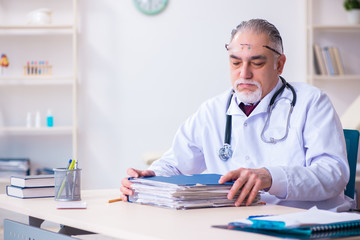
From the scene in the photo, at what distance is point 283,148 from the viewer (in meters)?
2.01

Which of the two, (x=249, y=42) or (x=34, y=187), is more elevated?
(x=249, y=42)

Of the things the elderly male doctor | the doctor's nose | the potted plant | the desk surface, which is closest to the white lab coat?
the elderly male doctor

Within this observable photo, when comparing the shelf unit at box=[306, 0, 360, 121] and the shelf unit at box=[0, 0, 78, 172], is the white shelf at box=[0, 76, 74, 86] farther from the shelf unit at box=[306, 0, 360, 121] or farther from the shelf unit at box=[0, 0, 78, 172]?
the shelf unit at box=[306, 0, 360, 121]

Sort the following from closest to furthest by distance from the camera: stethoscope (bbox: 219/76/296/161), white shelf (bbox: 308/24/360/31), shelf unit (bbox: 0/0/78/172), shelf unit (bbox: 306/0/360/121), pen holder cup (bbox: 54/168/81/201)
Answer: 1. pen holder cup (bbox: 54/168/81/201)
2. stethoscope (bbox: 219/76/296/161)
3. white shelf (bbox: 308/24/360/31)
4. shelf unit (bbox: 0/0/78/172)
5. shelf unit (bbox: 306/0/360/121)

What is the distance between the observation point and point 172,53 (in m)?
5.23

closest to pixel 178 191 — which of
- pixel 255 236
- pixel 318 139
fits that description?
pixel 255 236

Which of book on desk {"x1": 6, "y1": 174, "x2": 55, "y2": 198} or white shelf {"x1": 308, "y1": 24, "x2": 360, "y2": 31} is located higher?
white shelf {"x1": 308, "y1": 24, "x2": 360, "y2": 31}

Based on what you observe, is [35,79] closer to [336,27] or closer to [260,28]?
[336,27]

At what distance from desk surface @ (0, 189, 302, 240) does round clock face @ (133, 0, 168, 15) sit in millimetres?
3587

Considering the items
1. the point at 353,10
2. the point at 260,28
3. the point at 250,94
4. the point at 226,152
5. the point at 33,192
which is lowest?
the point at 33,192

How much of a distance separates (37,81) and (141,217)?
3.97 metres

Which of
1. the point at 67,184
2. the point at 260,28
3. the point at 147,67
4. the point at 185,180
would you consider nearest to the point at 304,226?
the point at 185,180

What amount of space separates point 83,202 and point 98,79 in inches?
141

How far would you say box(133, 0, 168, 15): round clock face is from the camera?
5184 millimetres
